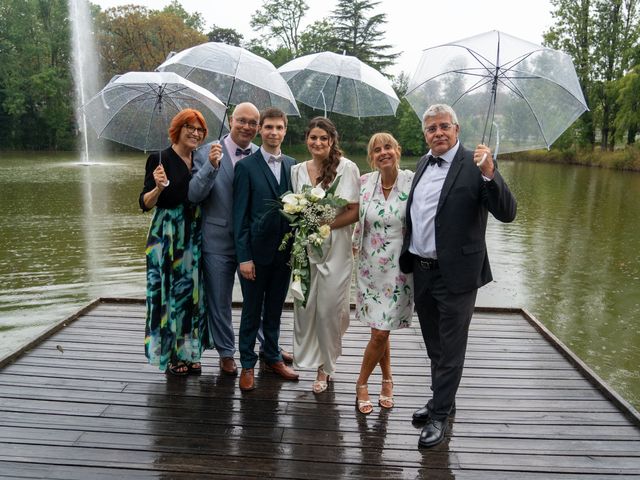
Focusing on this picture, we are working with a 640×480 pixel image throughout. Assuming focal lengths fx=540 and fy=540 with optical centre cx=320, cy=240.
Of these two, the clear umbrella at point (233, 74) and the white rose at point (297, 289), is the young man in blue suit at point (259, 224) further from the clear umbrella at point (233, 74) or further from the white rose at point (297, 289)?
the clear umbrella at point (233, 74)

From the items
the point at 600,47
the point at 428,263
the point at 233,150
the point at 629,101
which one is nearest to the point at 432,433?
the point at 428,263

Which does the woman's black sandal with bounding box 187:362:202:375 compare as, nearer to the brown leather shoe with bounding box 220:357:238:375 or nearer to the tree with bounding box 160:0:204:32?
the brown leather shoe with bounding box 220:357:238:375

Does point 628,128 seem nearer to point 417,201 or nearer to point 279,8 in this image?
point 279,8

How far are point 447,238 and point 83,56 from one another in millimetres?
42555

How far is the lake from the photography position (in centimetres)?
683

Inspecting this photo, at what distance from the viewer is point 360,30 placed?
1719 inches

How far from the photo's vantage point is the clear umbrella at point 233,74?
150 inches

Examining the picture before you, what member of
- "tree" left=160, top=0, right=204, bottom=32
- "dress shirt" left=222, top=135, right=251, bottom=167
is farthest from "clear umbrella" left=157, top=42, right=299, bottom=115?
"tree" left=160, top=0, right=204, bottom=32

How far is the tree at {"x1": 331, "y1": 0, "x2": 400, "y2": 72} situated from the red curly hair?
4189 centimetres

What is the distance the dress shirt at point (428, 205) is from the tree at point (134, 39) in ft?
132

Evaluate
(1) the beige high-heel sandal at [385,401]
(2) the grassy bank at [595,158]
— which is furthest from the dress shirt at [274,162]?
(2) the grassy bank at [595,158]

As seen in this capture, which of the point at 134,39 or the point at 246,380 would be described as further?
the point at 134,39

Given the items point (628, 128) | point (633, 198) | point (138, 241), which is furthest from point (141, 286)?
point (628, 128)

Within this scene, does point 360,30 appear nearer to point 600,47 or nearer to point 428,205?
point 600,47
